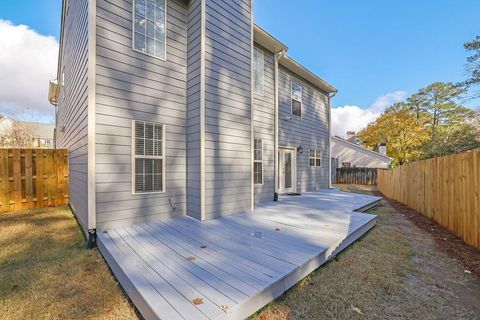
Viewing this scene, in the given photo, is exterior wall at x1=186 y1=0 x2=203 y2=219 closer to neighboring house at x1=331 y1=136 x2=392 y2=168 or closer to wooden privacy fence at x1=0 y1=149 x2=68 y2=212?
wooden privacy fence at x1=0 y1=149 x2=68 y2=212

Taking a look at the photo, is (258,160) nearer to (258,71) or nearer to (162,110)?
(258,71)

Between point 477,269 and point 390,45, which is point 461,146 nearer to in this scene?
point 390,45

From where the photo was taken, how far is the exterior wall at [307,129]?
8.46 metres

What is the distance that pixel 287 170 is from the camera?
8711 millimetres

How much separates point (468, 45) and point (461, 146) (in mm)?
5330

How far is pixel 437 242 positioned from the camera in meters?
4.25

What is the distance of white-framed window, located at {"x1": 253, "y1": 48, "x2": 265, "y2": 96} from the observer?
6.85 metres

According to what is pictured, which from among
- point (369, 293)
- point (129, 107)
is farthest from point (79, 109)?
point (369, 293)

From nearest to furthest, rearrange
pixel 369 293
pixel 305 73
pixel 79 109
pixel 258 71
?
pixel 369 293, pixel 79 109, pixel 258 71, pixel 305 73

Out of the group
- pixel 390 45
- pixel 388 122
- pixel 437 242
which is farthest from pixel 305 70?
pixel 388 122

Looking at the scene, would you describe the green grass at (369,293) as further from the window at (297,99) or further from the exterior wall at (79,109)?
the window at (297,99)

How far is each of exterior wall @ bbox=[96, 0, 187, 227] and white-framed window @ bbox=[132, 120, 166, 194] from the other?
0.32ft

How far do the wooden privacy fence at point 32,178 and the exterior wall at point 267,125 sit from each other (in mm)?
6160

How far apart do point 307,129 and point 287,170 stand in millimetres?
2318
